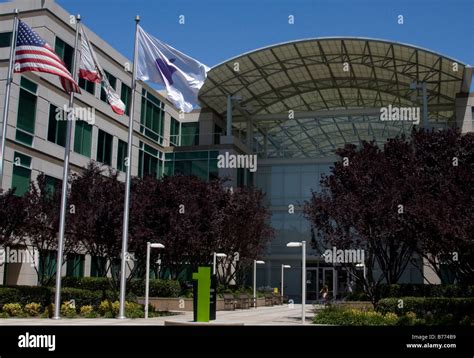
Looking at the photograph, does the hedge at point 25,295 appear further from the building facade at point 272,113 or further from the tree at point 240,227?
the tree at point 240,227

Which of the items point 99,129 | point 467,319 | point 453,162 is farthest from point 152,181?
point 467,319

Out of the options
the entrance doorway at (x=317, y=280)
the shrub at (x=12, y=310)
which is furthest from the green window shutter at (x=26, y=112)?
the entrance doorway at (x=317, y=280)

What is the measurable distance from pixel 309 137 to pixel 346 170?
103ft

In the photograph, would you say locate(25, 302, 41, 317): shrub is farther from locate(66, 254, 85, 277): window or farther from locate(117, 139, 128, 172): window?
locate(117, 139, 128, 172): window

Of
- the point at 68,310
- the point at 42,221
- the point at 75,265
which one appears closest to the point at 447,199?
the point at 68,310

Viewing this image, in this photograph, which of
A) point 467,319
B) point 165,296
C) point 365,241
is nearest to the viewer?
point 467,319

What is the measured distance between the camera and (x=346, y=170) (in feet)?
85.4

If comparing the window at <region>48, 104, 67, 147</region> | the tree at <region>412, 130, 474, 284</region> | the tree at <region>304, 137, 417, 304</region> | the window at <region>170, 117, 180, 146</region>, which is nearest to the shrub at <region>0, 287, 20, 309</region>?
the window at <region>48, 104, 67, 147</region>

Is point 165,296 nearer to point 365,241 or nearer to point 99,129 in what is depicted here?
point 365,241

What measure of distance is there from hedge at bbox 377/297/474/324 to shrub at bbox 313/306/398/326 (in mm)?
653

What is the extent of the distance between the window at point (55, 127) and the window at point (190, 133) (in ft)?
55.4

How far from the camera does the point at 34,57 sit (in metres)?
19.8

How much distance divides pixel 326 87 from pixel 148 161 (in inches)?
636

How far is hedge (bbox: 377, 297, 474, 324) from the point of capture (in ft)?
71.1
